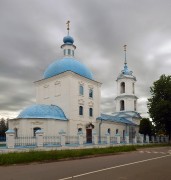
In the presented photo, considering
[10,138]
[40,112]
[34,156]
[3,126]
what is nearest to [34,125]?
[40,112]

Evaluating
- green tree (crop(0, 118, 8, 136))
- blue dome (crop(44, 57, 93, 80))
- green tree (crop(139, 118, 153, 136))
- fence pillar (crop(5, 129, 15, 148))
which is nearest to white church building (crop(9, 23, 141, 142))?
blue dome (crop(44, 57, 93, 80))

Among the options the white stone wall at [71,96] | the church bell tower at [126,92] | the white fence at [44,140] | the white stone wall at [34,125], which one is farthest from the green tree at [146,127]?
the white stone wall at [34,125]

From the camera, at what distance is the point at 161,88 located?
39438 mm

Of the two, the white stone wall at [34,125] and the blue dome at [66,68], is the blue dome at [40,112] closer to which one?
the white stone wall at [34,125]

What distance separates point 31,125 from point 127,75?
23.9 meters

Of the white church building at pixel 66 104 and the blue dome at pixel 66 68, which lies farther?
the blue dome at pixel 66 68

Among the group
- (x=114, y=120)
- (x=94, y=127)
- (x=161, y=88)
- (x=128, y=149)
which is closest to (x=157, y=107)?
(x=161, y=88)

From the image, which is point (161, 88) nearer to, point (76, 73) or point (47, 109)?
point (76, 73)

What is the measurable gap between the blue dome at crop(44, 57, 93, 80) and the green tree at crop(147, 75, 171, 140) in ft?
33.7

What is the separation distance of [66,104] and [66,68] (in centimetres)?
456

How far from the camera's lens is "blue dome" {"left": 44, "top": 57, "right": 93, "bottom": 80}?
33656 mm

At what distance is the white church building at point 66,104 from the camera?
28.9 metres

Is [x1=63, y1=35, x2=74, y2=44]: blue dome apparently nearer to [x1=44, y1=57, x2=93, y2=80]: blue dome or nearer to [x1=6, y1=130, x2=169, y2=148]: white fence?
[x1=44, y1=57, x2=93, y2=80]: blue dome

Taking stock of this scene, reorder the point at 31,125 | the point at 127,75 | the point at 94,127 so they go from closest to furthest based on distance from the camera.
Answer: the point at 31,125 < the point at 94,127 < the point at 127,75
